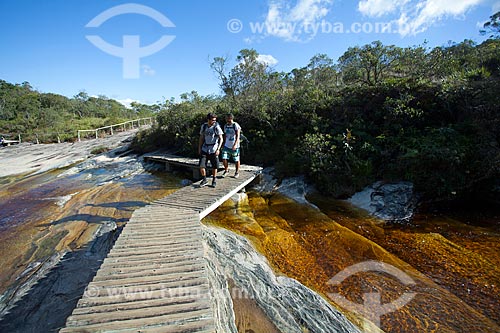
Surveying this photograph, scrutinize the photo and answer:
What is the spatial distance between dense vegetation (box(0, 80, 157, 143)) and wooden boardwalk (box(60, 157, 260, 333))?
18763 millimetres

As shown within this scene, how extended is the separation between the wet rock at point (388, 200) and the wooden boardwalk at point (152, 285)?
489cm

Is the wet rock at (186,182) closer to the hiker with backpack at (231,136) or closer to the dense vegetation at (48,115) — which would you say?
the hiker with backpack at (231,136)

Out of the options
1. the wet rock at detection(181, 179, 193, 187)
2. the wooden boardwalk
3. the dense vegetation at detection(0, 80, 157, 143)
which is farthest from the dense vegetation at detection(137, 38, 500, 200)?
the dense vegetation at detection(0, 80, 157, 143)

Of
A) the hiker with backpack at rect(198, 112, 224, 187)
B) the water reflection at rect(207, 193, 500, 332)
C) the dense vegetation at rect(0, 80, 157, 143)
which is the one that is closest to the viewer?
the water reflection at rect(207, 193, 500, 332)

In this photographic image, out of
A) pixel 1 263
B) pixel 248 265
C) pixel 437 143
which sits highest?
pixel 437 143

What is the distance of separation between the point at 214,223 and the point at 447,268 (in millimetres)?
4810

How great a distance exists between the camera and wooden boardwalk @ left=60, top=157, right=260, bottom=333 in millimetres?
2537

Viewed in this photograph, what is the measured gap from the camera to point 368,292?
12.9 feet

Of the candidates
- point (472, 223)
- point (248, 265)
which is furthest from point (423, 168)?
point (248, 265)

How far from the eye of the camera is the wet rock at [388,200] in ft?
21.6

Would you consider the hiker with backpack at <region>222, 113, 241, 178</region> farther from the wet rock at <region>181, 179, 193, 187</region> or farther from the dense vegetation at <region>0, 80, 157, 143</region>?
the dense vegetation at <region>0, 80, 157, 143</region>

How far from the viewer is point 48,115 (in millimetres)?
32844

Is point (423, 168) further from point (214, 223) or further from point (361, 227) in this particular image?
point (214, 223)

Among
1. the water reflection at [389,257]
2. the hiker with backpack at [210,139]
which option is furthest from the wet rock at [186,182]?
the hiker with backpack at [210,139]
